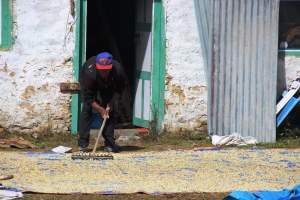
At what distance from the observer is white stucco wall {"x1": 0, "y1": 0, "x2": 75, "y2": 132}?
460 inches

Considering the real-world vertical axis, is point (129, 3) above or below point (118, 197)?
above

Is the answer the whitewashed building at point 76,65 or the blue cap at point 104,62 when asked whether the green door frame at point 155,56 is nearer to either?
the whitewashed building at point 76,65

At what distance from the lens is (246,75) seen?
1203 centimetres

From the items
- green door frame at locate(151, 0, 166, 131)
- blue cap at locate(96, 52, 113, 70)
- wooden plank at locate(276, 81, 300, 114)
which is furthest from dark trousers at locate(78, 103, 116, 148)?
wooden plank at locate(276, 81, 300, 114)

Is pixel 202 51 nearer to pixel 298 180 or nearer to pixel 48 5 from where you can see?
pixel 48 5

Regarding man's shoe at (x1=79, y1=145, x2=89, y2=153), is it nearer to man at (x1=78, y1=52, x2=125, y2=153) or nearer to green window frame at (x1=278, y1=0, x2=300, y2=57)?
man at (x1=78, y1=52, x2=125, y2=153)

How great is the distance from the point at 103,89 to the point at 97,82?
231 millimetres

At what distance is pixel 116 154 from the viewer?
34.1ft

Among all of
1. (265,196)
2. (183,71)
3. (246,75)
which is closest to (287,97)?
(246,75)

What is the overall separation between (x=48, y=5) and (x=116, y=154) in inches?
116

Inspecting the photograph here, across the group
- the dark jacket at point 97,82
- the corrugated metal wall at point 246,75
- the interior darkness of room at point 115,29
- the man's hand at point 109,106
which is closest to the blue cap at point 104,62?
the dark jacket at point 97,82

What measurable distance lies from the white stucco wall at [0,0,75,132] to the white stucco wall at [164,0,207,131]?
1709 mm

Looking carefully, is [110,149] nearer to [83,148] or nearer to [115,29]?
[83,148]

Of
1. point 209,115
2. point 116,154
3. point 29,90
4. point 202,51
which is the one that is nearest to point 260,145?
point 209,115
